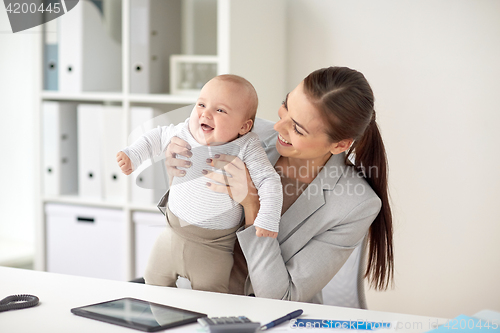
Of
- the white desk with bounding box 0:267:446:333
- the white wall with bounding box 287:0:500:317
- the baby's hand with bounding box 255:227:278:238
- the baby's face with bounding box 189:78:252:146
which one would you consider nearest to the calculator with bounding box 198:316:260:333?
the white desk with bounding box 0:267:446:333

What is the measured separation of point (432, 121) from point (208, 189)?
1401 mm

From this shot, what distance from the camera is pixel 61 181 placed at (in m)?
2.46

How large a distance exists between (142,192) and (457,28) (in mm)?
1524

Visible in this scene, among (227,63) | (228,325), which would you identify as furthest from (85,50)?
(228,325)

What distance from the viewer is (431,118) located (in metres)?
2.27

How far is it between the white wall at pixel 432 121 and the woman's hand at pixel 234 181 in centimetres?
124

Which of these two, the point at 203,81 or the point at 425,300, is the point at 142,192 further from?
the point at 425,300

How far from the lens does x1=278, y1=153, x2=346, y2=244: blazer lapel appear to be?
1.38 m

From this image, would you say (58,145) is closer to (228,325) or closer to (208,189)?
(208,189)

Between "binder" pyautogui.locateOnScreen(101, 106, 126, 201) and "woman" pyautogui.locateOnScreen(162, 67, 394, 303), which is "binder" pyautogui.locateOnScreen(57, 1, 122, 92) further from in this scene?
"woman" pyautogui.locateOnScreen(162, 67, 394, 303)

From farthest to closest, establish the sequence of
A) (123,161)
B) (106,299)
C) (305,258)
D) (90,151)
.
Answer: (90,151), (305,258), (123,161), (106,299)

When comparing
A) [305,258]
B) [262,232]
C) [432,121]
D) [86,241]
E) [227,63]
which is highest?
[227,63]

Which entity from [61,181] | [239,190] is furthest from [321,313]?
[61,181]

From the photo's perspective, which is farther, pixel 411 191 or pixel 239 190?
pixel 411 191
